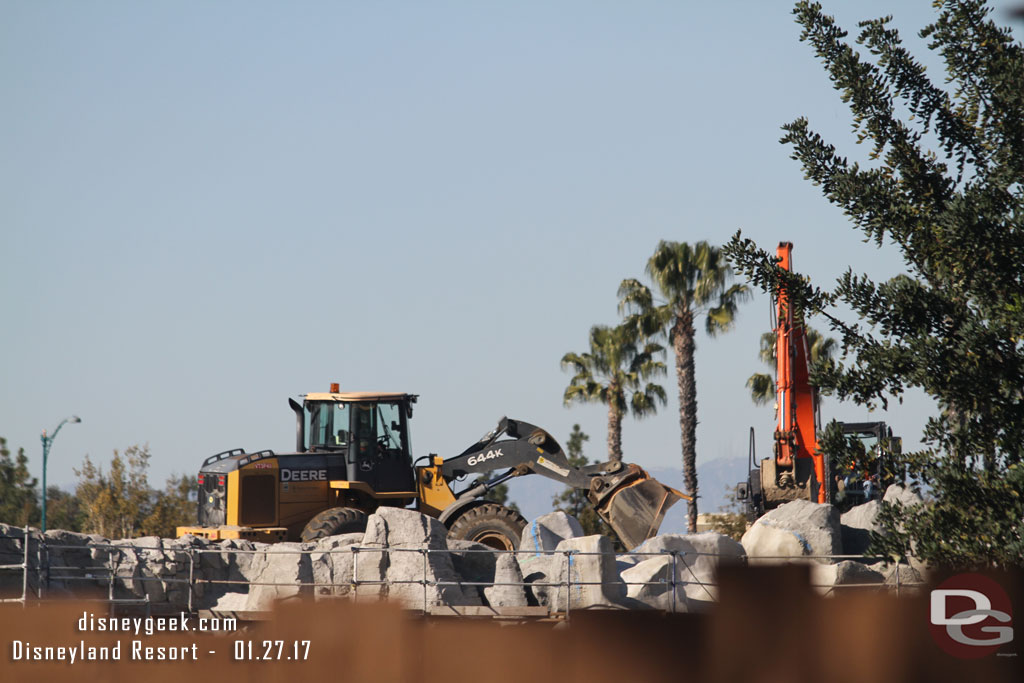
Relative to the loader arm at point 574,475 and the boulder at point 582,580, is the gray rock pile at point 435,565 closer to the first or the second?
the boulder at point 582,580

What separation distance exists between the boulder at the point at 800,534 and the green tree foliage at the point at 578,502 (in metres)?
14.9

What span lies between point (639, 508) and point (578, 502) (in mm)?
19776

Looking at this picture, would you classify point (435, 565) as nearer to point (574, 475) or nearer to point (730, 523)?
point (574, 475)

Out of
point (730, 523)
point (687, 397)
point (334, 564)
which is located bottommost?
point (334, 564)

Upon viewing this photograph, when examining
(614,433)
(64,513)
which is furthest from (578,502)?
(64,513)

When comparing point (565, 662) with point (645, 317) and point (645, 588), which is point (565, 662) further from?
point (645, 317)

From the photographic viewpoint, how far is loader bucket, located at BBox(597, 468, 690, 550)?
829 inches

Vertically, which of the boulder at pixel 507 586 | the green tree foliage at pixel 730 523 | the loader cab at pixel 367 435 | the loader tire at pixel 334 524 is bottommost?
the boulder at pixel 507 586

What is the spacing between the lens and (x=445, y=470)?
22.5 metres

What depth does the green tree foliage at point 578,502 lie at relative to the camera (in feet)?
121

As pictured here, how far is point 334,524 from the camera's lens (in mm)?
20406

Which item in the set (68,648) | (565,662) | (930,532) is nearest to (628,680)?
(565,662)

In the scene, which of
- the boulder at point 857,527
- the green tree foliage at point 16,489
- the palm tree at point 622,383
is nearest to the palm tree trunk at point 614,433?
the palm tree at point 622,383

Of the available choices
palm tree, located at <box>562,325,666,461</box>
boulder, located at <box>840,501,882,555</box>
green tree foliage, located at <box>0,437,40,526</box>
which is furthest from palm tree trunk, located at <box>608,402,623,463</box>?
green tree foliage, located at <box>0,437,40,526</box>
